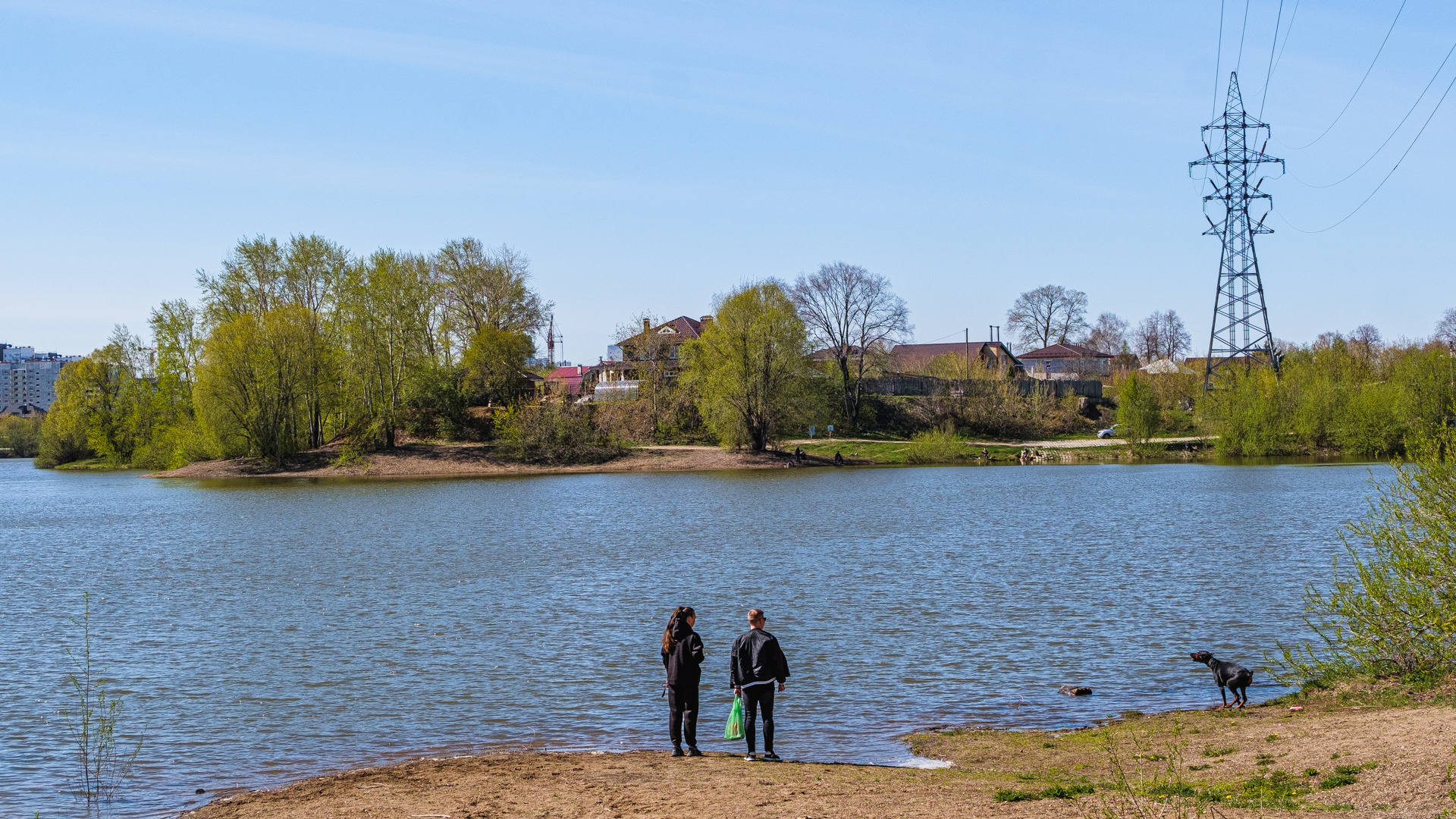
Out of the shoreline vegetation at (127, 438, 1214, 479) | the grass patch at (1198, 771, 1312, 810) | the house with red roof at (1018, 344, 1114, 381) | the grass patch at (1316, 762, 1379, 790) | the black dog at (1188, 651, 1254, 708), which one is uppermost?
the house with red roof at (1018, 344, 1114, 381)

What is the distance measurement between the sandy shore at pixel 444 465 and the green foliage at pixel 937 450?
8935 mm

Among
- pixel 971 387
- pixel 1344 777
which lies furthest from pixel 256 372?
pixel 1344 777

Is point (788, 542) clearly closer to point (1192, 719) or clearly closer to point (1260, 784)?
point (1192, 719)

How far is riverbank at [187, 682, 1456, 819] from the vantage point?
10227mm

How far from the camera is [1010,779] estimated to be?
1233cm

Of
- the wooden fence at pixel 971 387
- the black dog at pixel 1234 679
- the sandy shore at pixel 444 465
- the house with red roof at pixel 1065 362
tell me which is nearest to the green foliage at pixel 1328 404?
the wooden fence at pixel 971 387

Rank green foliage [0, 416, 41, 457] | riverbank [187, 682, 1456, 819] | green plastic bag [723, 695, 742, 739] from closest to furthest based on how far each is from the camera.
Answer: riverbank [187, 682, 1456, 819] < green plastic bag [723, 695, 742, 739] < green foliage [0, 416, 41, 457]

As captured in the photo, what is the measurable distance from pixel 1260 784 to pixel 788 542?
28164 millimetres

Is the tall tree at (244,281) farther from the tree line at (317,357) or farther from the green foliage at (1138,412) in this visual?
the green foliage at (1138,412)

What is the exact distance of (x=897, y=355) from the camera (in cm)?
10631

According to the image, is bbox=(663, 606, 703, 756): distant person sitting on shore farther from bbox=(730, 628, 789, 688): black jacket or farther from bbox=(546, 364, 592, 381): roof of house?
bbox=(546, 364, 592, 381): roof of house

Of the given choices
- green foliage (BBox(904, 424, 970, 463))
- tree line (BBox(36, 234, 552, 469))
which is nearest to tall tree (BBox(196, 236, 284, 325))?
tree line (BBox(36, 234, 552, 469))

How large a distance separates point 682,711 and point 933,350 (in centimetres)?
12576

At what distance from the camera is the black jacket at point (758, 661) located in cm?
1388
